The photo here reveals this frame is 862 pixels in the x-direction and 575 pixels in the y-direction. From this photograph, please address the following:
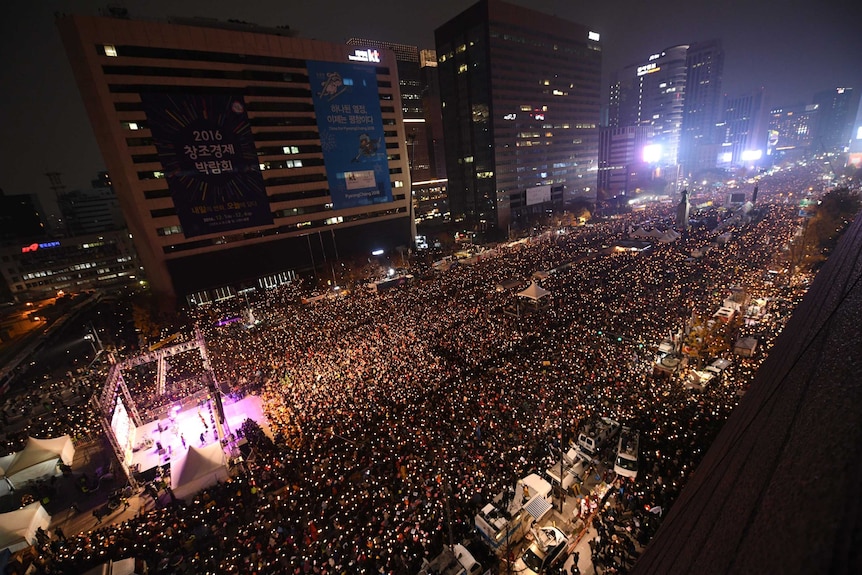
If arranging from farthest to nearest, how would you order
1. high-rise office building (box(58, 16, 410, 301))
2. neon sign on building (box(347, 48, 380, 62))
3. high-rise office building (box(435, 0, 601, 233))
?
1. high-rise office building (box(435, 0, 601, 233))
2. neon sign on building (box(347, 48, 380, 62))
3. high-rise office building (box(58, 16, 410, 301))

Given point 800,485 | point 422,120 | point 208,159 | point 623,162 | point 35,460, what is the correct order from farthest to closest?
1. point 623,162
2. point 422,120
3. point 208,159
4. point 35,460
5. point 800,485

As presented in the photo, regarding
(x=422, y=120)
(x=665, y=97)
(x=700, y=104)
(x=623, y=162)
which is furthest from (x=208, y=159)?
(x=700, y=104)

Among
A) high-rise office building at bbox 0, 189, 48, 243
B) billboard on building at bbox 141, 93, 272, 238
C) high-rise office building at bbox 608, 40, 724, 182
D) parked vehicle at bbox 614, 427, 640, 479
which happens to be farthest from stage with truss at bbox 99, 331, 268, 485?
high-rise office building at bbox 608, 40, 724, 182

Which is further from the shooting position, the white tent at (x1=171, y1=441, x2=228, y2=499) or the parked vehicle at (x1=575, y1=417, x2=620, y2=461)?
the white tent at (x1=171, y1=441, x2=228, y2=499)

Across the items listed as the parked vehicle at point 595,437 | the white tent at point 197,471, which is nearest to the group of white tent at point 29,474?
the white tent at point 197,471

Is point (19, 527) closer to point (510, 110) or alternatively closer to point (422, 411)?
point (422, 411)

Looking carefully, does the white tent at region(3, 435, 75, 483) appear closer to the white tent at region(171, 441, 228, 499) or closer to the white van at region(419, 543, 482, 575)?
the white tent at region(171, 441, 228, 499)

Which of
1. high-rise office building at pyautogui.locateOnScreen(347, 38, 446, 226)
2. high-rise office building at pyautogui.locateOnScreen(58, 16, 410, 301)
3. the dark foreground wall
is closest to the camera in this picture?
the dark foreground wall

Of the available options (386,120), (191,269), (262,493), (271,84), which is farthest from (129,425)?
(386,120)
